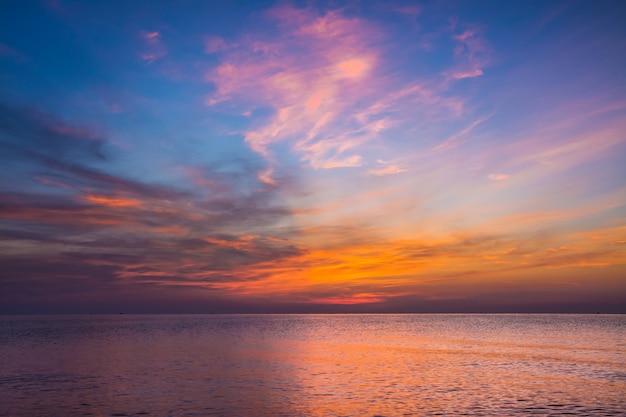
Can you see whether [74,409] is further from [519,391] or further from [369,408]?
[519,391]


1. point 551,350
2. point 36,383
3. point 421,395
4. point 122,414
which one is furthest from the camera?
point 551,350

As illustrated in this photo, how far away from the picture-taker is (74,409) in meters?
39.3

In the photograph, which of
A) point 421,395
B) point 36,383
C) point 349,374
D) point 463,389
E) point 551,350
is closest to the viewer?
point 421,395

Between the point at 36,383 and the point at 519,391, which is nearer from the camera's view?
the point at 519,391

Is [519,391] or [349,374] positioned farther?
[349,374]

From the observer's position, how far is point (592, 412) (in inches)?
1491

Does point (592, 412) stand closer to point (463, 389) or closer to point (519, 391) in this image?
point (519, 391)

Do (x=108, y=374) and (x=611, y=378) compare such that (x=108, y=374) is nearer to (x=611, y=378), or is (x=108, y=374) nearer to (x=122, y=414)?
(x=122, y=414)

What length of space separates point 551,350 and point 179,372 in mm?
68705

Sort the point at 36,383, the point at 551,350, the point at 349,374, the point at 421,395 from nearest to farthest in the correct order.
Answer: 1. the point at 421,395
2. the point at 36,383
3. the point at 349,374
4. the point at 551,350

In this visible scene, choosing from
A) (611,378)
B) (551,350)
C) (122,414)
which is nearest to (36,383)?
(122,414)

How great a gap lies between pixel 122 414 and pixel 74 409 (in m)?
4.97

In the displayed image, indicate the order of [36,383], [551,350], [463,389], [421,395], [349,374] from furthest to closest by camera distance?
[551,350], [349,374], [36,383], [463,389], [421,395]

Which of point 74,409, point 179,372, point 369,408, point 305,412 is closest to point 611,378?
point 369,408
